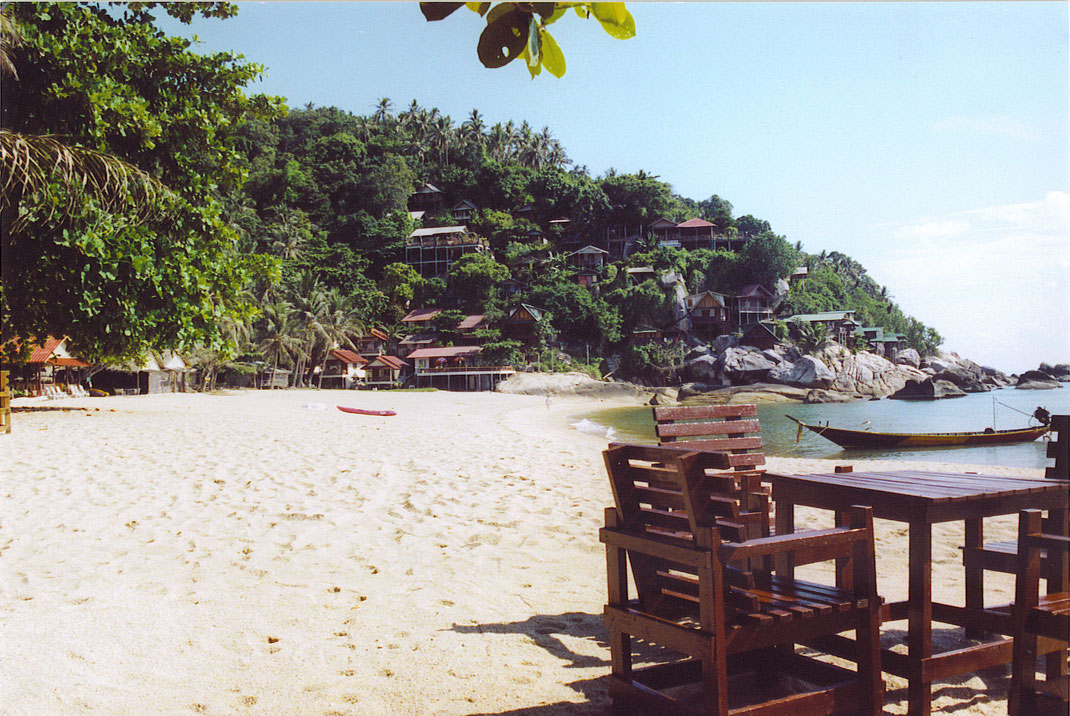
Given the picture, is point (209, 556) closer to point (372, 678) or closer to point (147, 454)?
point (372, 678)

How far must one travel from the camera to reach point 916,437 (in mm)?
21672

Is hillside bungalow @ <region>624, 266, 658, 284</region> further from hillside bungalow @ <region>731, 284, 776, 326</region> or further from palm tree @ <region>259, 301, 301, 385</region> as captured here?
palm tree @ <region>259, 301, 301, 385</region>

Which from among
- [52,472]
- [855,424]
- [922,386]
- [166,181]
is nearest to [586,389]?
[855,424]

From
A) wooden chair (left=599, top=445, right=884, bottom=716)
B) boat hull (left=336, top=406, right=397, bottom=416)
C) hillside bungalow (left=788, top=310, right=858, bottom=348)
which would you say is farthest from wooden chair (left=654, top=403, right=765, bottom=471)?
hillside bungalow (left=788, top=310, right=858, bottom=348)

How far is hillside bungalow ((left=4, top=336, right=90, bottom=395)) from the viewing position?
103ft

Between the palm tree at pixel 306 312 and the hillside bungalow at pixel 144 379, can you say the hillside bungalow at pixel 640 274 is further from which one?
the hillside bungalow at pixel 144 379

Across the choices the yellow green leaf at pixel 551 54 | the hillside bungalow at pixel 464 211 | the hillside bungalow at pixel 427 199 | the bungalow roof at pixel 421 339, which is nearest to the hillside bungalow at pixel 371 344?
the bungalow roof at pixel 421 339

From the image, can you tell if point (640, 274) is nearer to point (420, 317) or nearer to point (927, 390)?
point (420, 317)

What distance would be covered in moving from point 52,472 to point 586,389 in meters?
48.3

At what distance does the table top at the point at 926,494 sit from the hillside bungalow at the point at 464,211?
3078 inches

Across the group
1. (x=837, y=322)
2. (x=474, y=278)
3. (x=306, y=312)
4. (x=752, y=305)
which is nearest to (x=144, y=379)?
(x=306, y=312)

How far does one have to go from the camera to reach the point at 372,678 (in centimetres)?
296

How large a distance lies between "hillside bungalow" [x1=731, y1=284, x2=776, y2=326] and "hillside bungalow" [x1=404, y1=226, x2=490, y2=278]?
27.4m

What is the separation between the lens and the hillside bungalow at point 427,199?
84375 millimetres
